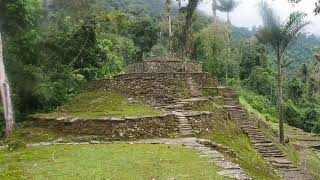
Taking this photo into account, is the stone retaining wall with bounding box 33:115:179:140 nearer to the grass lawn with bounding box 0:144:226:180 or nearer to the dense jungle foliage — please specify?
the grass lawn with bounding box 0:144:226:180

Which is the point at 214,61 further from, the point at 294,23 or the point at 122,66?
the point at 294,23

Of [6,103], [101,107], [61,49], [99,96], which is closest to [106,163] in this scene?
[101,107]

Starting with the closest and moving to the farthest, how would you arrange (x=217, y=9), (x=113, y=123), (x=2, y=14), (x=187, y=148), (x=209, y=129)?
1. (x=187, y=148)
2. (x=113, y=123)
3. (x=209, y=129)
4. (x=2, y=14)
5. (x=217, y=9)

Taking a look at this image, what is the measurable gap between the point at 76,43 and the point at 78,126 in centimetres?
1009

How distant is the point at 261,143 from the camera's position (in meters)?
19.7

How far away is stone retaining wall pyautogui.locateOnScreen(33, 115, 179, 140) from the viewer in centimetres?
1600

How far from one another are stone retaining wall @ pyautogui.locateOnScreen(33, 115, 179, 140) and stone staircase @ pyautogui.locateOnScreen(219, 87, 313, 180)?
4351 mm

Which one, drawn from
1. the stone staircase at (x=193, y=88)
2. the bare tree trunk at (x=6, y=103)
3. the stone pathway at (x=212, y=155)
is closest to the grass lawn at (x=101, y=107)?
the bare tree trunk at (x=6, y=103)

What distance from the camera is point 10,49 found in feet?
70.2

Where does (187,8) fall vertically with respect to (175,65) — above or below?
above

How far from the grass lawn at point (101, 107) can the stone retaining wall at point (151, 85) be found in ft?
1.68

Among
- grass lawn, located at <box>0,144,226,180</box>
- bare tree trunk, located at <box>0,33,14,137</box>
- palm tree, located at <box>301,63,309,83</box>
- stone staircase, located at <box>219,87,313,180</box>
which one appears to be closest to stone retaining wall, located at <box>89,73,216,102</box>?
stone staircase, located at <box>219,87,313,180</box>

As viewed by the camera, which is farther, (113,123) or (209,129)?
(209,129)

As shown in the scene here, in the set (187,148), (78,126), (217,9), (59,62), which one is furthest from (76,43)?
(217,9)
